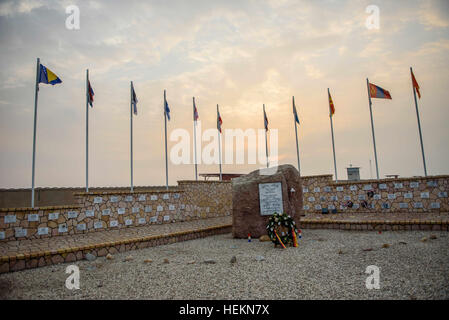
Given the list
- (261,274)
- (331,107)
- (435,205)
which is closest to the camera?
(261,274)

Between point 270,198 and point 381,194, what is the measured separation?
7.21 metres

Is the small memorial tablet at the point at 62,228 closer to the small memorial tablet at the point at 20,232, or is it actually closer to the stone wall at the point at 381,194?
the small memorial tablet at the point at 20,232

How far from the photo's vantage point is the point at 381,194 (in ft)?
43.7

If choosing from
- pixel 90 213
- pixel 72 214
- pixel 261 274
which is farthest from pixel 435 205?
pixel 72 214

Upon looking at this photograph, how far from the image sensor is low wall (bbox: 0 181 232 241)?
30.6ft

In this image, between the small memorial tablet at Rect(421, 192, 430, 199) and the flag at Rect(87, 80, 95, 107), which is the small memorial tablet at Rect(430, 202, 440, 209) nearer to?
the small memorial tablet at Rect(421, 192, 430, 199)

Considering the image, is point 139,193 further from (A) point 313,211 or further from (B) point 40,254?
(A) point 313,211

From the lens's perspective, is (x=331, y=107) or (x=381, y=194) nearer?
(x=381, y=194)

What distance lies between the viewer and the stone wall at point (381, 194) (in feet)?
39.7

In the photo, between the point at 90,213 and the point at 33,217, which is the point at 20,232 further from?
the point at 90,213

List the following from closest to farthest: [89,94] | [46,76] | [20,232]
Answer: [20,232] < [46,76] < [89,94]

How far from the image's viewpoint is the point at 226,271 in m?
5.53

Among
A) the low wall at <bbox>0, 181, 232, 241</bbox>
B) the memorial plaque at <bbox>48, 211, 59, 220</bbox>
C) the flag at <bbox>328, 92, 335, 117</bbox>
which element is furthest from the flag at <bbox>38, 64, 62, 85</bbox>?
the flag at <bbox>328, 92, 335, 117</bbox>
